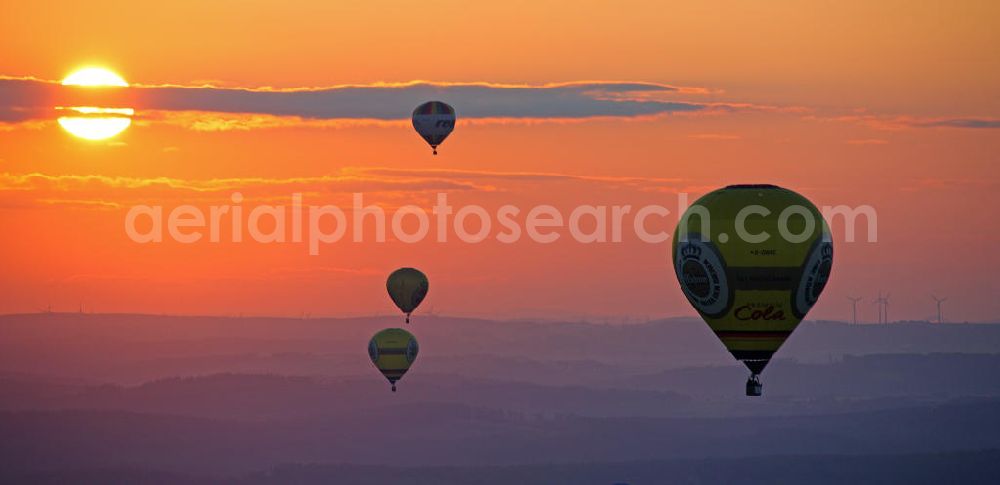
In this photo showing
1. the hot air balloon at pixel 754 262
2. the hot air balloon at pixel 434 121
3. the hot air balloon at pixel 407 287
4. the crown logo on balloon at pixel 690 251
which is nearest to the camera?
the hot air balloon at pixel 754 262

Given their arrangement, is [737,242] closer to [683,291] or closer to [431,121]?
[683,291]

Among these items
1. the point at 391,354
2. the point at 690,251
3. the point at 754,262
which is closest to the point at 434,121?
the point at 391,354

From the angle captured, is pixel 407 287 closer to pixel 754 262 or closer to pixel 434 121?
pixel 434 121

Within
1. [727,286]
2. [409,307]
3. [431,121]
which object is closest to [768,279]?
[727,286]

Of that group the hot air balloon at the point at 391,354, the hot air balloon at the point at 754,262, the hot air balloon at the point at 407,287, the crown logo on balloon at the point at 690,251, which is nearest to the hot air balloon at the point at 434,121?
the hot air balloon at the point at 407,287

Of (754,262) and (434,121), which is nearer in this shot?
(754,262)

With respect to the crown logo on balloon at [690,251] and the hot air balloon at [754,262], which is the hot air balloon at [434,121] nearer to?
the crown logo on balloon at [690,251]
